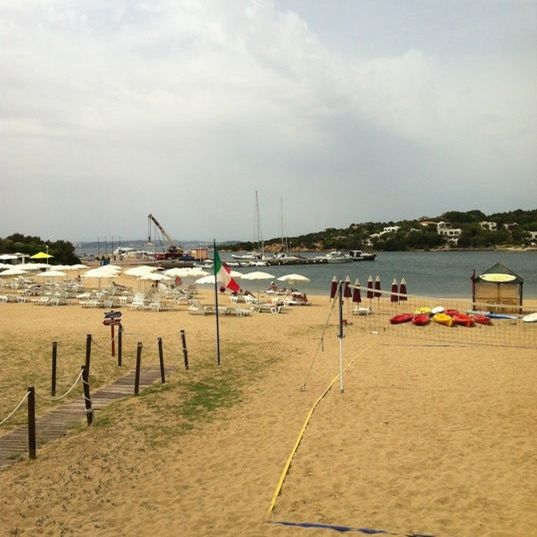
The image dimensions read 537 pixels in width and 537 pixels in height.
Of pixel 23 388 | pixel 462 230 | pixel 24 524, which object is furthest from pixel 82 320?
pixel 462 230

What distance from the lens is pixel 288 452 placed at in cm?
767

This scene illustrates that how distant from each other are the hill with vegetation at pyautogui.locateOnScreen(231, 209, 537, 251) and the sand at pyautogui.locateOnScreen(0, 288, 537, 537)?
138m

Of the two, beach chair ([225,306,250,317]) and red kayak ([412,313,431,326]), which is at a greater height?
beach chair ([225,306,250,317])

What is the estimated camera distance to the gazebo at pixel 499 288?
23.6m

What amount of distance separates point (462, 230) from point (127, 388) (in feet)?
492

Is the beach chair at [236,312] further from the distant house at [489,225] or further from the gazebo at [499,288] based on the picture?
the distant house at [489,225]

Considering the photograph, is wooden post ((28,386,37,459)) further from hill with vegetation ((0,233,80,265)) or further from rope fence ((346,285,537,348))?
hill with vegetation ((0,233,80,265))

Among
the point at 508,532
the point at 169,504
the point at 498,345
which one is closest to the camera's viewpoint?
the point at 508,532

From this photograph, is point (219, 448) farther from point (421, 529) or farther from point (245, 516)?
point (421, 529)

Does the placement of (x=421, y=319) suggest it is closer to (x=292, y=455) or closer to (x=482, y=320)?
(x=482, y=320)

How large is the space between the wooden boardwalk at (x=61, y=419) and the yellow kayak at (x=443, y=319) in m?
11.6

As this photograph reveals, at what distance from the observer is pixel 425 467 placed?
7.06 metres

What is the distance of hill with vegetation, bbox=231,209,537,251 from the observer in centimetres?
14225

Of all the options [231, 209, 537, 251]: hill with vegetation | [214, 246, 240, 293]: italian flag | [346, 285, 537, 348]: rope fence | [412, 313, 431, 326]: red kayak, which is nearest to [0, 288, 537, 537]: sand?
[214, 246, 240, 293]: italian flag
